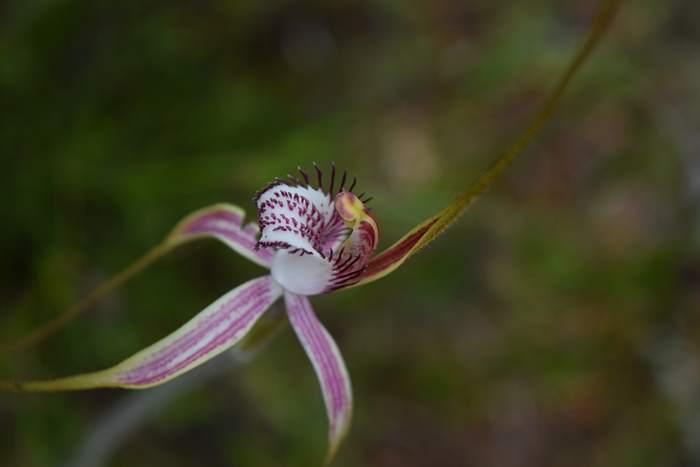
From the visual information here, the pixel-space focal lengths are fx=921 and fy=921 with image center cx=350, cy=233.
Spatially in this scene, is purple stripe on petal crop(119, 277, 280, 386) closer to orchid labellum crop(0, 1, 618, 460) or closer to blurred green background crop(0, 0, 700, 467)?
orchid labellum crop(0, 1, 618, 460)

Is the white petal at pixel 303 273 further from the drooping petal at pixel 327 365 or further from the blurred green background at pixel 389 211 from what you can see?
the blurred green background at pixel 389 211

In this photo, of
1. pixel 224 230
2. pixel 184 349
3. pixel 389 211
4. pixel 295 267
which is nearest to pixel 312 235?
pixel 295 267

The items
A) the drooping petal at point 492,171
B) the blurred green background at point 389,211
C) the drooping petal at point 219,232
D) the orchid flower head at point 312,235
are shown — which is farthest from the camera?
the blurred green background at point 389,211

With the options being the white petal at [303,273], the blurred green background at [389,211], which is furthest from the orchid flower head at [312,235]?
the blurred green background at [389,211]

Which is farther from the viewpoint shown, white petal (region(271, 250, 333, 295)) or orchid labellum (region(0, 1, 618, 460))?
white petal (region(271, 250, 333, 295))

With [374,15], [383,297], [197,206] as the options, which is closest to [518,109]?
[374,15]

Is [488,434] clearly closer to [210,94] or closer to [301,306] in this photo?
[210,94]

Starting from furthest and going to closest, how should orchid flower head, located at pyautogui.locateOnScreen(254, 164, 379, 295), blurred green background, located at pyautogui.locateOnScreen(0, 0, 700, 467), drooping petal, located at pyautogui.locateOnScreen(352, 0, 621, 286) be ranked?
1. blurred green background, located at pyautogui.locateOnScreen(0, 0, 700, 467)
2. orchid flower head, located at pyautogui.locateOnScreen(254, 164, 379, 295)
3. drooping petal, located at pyautogui.locateOnScreen(352, 0, 621, 286)

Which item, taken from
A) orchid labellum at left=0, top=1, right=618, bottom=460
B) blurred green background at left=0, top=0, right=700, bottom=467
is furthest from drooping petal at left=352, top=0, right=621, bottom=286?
blurred green background at left=0, top=0, right=700, bottom=467
